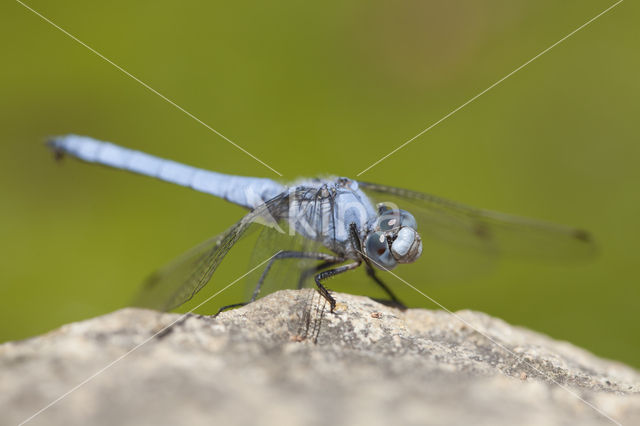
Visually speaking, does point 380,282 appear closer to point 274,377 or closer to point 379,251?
point 379,251

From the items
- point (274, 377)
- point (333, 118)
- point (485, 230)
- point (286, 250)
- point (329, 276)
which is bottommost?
point (274, 377)

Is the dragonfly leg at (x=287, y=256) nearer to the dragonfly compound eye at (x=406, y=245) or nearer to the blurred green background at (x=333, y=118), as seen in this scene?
the dragonfly compound eye at (x=406, y=245)

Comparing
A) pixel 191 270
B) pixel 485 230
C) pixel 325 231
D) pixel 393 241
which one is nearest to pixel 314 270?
pixel 325 231

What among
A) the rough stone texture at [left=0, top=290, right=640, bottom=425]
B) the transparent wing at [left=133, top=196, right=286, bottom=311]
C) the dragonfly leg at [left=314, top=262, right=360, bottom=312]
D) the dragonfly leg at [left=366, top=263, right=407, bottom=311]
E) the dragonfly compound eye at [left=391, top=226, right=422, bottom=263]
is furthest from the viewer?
the dragonfly leg at [left=366, top=263, right=407, bottom=311]

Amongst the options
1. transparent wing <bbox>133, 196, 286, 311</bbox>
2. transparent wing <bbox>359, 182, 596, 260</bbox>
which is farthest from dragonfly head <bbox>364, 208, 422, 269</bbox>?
transparent wing <bbox>133, 196, 286, 311</bbox>

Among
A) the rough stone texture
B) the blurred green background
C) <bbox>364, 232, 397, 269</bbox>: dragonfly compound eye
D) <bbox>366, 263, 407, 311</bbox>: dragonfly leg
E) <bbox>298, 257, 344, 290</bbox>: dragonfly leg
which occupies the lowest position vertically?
the rough stone texture

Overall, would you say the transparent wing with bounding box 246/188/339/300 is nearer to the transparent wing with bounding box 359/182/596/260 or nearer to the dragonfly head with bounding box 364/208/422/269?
the dragonfly head with bounding box 364/208/422/269

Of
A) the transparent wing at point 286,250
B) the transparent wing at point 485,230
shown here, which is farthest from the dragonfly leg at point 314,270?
the transparent wing at point 485,230
